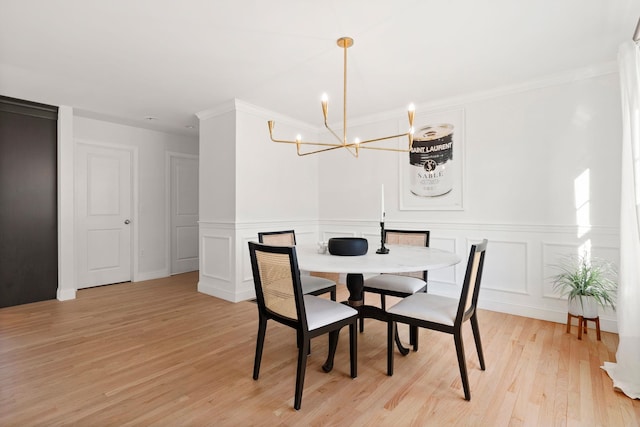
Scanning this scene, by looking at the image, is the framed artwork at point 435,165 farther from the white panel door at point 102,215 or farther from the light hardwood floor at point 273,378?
the white panel door at point 102,215

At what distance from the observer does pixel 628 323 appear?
2.09 meters

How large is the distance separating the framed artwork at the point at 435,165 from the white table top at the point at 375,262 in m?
1.67

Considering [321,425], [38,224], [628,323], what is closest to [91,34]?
[38,224]


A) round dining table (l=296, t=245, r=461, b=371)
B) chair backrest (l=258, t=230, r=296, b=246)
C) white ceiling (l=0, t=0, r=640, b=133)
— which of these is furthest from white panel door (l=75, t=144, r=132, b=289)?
round dining table (l=296, t=245, r=461, b=371)

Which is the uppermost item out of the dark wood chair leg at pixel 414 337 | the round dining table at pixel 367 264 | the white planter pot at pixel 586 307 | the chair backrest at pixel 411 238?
the chair backrest at pixel 411 238

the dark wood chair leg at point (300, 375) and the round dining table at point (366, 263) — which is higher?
the round dining table at point (366, 263)

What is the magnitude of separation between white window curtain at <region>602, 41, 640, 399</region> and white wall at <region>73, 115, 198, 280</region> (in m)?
5.56

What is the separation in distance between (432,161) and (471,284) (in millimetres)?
2319

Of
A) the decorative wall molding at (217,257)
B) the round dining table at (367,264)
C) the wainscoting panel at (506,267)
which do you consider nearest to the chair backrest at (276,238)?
the round dining table at (367,264)

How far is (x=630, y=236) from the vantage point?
7.00ft

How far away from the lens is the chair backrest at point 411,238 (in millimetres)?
3053

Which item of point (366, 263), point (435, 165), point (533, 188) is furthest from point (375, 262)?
point (435, 165)

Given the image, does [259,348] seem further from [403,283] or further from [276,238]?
[403,283]

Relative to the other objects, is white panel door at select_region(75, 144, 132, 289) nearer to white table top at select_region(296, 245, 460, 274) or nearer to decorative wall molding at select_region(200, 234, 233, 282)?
decorative wall molding at select_region(200, 234, 233, 282)
